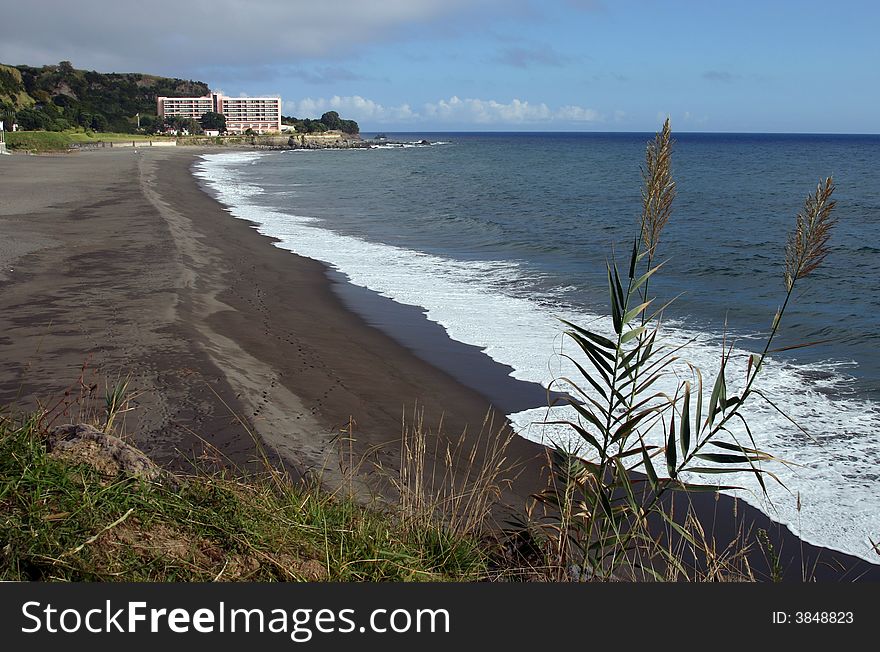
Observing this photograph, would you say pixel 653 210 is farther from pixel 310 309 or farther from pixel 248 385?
pixel 310 309

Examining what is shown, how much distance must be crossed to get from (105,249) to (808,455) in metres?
13.8

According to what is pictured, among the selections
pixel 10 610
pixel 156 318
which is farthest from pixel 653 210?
pixel 156 318

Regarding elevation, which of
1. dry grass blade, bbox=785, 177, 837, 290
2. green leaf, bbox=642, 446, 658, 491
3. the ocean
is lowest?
the ocean

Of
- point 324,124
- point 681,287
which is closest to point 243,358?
point 681,287

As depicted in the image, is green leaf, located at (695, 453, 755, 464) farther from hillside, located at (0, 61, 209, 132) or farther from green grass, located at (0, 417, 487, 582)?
hillside, located at (0, 61, 209, 132)

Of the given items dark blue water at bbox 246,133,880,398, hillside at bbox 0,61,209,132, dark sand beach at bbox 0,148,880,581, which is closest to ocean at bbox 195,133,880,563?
dark blue water at bbox 246,133,880,398

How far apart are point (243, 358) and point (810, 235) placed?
281 inches

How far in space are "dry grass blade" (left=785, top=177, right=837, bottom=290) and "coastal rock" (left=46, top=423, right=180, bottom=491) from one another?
2.81 m

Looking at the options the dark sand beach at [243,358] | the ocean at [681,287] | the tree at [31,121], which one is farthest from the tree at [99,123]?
the dark sand beach at [243,358]

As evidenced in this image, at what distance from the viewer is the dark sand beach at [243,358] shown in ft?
19.6

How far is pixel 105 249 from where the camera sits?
1547 centimetres

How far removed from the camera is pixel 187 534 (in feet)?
10.2

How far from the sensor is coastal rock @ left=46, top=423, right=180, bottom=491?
11.1 ft

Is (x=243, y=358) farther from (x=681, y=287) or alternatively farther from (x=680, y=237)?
(x=680, y=237)
